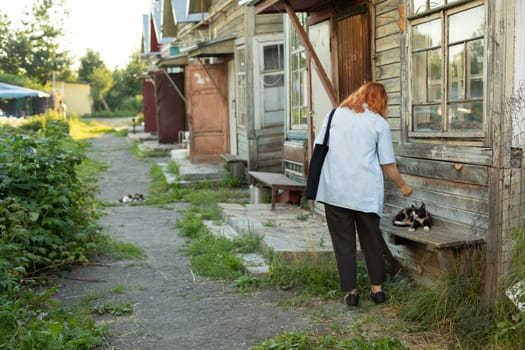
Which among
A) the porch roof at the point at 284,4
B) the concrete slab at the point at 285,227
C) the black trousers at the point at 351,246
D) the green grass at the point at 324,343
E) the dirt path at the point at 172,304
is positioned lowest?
the dirt path at the point at 172,304

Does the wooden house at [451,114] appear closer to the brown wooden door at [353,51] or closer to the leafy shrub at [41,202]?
the brown wooden door at [353,51]

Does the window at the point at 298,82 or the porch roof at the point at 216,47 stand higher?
the porch roof at the point at 216,47

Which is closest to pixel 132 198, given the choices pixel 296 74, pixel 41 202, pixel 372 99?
pixel 296 74

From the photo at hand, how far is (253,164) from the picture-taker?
41.9 ft

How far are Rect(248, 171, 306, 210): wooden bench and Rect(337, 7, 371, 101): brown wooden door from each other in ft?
7.05

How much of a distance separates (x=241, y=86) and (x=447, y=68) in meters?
8.80

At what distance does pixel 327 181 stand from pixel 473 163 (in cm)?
113

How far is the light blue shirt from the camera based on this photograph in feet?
17.2

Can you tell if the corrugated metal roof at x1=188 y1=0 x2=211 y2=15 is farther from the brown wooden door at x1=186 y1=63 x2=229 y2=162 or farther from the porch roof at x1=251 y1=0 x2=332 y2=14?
the porch roof at x1=251 y1=0 x2=332 y2=14

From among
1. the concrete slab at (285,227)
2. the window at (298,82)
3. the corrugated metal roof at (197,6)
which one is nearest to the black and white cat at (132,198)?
the concrete slab at (285,227)

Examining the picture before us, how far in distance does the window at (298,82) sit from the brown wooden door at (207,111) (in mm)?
5305

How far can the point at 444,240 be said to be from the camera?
501cm

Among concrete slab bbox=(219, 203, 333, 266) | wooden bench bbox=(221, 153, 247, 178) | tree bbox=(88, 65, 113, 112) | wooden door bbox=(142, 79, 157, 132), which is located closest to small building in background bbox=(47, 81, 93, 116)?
tree bbox=(88, 65, 113, 112)

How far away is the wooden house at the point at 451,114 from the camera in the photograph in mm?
4680
